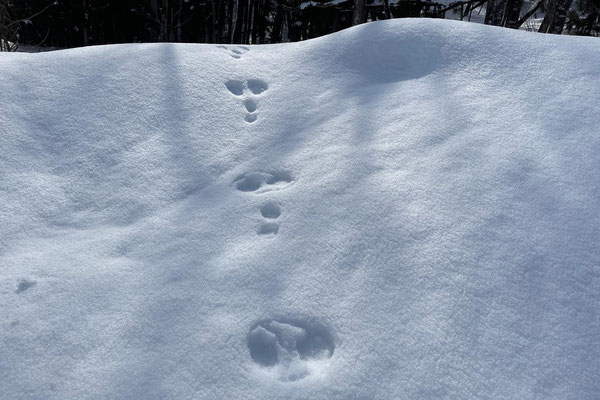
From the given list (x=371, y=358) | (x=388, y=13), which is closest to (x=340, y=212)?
(x=371, y=358)

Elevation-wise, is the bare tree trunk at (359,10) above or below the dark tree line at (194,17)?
above

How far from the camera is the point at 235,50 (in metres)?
2.83

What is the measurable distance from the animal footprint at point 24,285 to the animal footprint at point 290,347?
72cm

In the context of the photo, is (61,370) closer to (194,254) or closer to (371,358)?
(194,254)

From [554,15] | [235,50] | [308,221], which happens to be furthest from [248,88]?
[554,15]

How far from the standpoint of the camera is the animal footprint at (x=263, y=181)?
1870mm

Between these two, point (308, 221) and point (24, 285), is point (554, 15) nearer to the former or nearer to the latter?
point (308, 221)

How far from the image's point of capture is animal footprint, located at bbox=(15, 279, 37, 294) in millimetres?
1442

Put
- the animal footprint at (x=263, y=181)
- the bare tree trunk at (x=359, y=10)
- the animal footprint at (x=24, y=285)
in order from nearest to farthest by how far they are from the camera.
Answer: the animal footprint at (x=24, y=285) → the animal footprint at (x=263, y=181) → the bare tree trunk at (x=359, y=10)

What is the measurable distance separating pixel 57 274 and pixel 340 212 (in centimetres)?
94

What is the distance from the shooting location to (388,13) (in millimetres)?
10695

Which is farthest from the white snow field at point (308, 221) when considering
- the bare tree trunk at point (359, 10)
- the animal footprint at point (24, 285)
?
the bare tree trunk at point (359, 10)

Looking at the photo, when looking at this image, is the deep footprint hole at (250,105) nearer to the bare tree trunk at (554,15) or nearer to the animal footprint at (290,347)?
the animal footprint at (290,347)

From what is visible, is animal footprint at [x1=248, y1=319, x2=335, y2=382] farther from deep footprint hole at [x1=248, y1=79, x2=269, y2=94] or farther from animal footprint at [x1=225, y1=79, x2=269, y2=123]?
deep footprint hole at [x1=248, y1=79, x2=269, y2=94]
